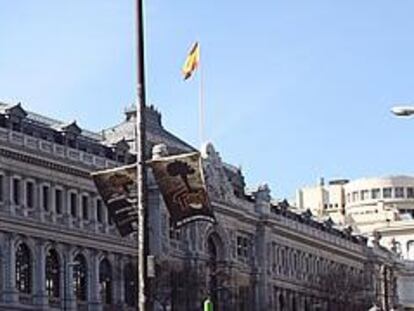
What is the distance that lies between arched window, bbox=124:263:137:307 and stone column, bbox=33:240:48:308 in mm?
11535

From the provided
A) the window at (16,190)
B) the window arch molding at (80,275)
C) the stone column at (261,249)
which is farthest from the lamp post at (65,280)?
the stone column at (261,249)

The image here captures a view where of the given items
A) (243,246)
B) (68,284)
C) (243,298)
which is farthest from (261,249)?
(68,284)

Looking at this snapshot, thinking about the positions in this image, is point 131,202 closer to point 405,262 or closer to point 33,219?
point 33,219

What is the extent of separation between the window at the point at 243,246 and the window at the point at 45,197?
3529 centimetres

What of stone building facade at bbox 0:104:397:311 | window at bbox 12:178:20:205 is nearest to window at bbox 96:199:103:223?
stone building facade at bbox 0:104:397:311

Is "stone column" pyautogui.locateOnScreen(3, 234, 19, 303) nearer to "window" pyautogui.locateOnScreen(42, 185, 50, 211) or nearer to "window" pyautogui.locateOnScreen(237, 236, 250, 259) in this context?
"window" pyautogui.locateOnScreen(42, 185, 50, 211)

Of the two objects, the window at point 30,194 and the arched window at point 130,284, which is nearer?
the window at point 30,194

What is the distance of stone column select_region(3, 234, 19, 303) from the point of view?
92.9 m

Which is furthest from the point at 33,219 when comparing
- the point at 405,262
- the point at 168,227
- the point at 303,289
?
the point at 405,262

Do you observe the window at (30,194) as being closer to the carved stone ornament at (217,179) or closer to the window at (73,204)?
the window at (73,204)

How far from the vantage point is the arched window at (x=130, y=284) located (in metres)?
108

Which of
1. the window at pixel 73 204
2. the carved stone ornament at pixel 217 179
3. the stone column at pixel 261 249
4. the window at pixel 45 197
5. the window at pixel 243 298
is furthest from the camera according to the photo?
the stone column at pixel 261 249

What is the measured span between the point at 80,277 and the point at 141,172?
7527 cm

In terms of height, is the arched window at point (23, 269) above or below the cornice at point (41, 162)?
A: below
